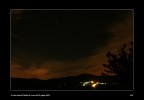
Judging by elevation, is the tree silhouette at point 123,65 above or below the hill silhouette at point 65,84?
above

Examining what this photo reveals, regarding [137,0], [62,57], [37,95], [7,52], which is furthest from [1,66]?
[137,0]

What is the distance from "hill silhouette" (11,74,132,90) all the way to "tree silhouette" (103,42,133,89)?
0.13ft

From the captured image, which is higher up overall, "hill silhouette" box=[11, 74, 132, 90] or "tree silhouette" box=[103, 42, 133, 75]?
"tree silhouette" box=[103, 42, 133, 75]

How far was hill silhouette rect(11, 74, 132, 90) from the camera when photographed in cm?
181

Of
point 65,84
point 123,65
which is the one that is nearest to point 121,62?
point 123,65

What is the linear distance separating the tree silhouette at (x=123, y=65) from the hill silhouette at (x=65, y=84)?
39 millimetres

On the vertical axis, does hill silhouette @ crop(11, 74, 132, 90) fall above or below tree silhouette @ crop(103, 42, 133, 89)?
below

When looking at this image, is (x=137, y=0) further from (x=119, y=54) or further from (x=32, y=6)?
(x=32, y=6)

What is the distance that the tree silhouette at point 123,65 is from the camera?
183cm

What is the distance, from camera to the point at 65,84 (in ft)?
5.94

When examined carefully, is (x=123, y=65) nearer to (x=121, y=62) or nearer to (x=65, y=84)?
(x=121, y=62)

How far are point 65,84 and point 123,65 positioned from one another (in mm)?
482

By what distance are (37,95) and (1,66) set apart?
362mm

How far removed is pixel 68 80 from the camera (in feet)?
5.96
